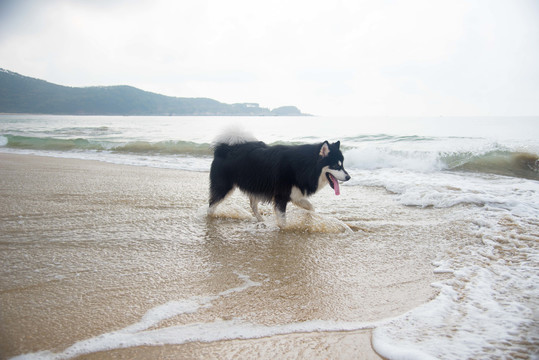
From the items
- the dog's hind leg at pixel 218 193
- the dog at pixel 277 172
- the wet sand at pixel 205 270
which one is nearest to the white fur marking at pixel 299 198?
the dog at pixel 277 172

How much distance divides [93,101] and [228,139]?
8214 centimetres

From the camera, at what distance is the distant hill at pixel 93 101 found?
2395 inches

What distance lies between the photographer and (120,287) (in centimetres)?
254

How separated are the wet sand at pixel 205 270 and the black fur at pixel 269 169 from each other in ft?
1.30

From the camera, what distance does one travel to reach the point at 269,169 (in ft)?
14.8

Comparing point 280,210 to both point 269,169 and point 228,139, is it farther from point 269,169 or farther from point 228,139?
point 228,139

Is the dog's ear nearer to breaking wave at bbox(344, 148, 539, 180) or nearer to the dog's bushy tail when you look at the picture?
the dog's bushy tail

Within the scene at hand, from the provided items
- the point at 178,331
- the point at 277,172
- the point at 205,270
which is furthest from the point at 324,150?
the point at 178,331

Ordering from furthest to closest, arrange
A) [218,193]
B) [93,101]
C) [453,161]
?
[93,101] → [453,161] → [218,193]

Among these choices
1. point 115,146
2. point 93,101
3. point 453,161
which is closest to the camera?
point 453,161

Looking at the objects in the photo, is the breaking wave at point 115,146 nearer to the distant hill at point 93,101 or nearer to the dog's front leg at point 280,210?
the dog's front leg at point 280,210

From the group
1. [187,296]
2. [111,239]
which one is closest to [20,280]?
[111,239]

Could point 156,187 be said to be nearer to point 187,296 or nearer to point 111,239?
point 111,239

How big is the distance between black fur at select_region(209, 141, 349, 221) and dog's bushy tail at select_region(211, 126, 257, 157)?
0.02 metres
